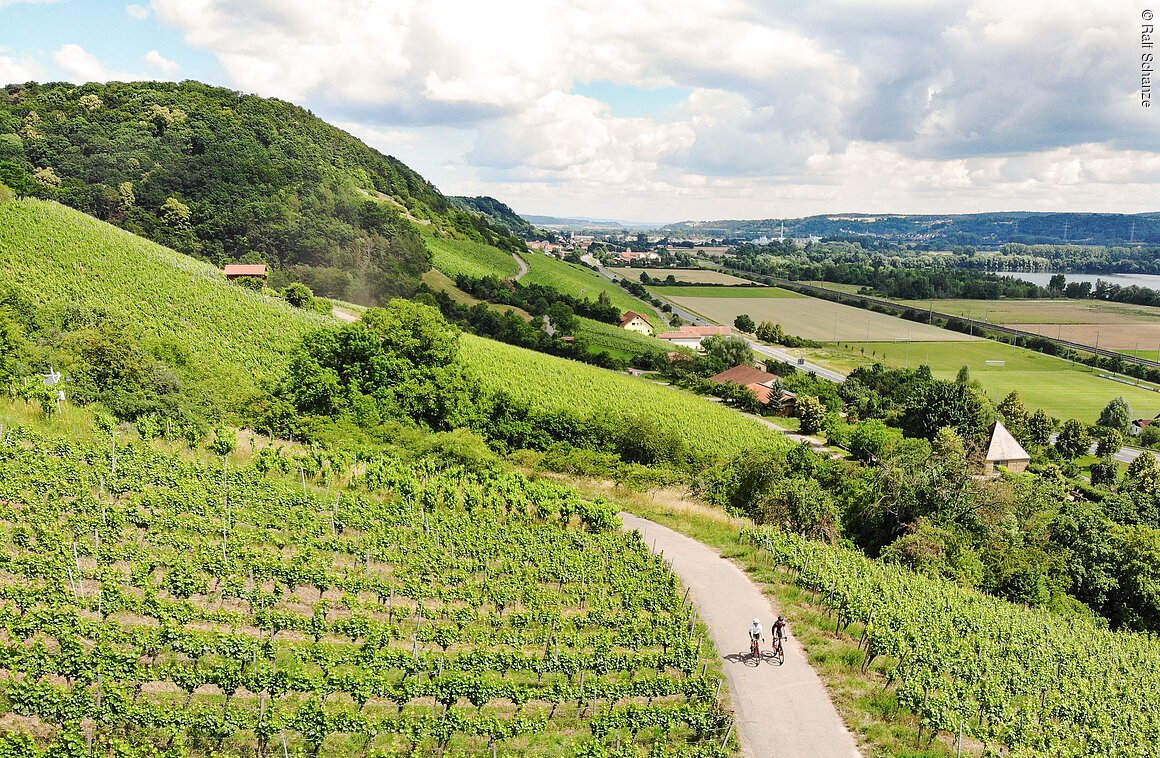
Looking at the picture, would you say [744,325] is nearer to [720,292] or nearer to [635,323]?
[635,323]

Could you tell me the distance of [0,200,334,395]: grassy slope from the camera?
53.4m

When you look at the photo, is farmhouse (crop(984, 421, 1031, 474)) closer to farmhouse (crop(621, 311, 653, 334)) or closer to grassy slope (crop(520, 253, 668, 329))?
farmhouse (crop(621, 311, 653, 334))

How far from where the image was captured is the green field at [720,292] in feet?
596

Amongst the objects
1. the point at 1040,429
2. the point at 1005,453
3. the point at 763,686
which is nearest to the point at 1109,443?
the point at 1040,429

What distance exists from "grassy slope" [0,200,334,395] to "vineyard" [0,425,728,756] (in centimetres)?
2402

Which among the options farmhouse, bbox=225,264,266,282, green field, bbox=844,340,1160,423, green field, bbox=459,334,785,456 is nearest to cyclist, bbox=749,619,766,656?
green field, bbox=459,334,785,456

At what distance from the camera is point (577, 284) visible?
153 m

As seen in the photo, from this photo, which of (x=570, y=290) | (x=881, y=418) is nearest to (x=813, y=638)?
(x=881, y=418)

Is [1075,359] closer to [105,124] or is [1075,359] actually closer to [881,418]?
[881,418]

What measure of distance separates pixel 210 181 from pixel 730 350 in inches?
3133

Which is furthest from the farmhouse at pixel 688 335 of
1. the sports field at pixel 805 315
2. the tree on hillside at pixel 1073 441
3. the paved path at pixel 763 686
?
the paved path at pixel 763 686

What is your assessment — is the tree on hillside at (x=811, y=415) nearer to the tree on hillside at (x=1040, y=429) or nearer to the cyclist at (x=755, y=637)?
the tree on hillside at (x=1040, y=429)

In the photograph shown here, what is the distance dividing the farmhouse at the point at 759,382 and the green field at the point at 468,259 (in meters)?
51.5

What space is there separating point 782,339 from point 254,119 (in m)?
96.6
